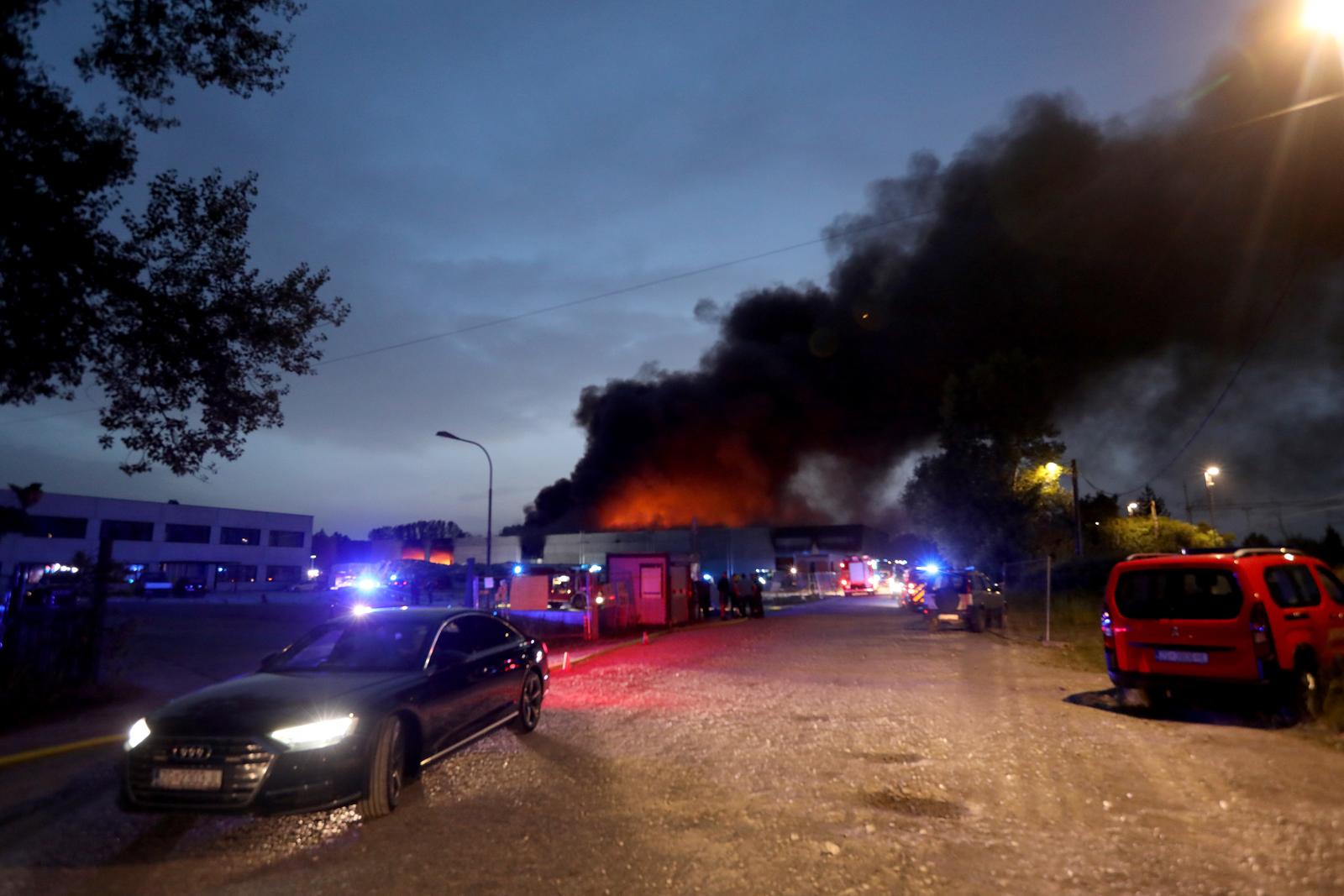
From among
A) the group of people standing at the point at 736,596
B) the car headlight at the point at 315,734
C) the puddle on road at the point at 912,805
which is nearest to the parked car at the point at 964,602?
the group of people standing at the point at 736,596

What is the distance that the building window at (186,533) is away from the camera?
61.8 metres

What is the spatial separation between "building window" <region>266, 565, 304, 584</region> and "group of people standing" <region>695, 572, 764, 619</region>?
173ft

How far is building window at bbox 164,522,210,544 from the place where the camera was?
6181cm

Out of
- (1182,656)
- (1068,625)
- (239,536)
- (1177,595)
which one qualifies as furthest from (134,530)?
(1182,656)

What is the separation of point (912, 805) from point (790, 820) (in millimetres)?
856

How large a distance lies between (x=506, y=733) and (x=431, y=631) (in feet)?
5.70

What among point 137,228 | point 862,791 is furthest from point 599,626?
point 862,791

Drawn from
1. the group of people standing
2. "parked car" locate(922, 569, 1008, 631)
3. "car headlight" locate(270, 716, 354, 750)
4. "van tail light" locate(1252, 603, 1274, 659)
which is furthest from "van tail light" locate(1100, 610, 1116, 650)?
the group of people standing

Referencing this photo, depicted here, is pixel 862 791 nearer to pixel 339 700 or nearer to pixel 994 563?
pixel 339 700

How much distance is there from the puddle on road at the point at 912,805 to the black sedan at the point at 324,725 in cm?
302

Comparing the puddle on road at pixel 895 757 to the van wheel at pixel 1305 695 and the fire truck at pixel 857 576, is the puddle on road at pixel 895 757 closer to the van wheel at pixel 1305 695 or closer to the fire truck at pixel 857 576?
the van wheel at pixel 1305 695

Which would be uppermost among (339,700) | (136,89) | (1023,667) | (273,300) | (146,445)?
(136,89)

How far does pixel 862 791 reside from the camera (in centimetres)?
567

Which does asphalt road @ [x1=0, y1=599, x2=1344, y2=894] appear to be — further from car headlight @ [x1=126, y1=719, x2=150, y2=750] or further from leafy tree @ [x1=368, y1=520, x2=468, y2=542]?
leafy tree @ [x1=368, y1=520, x2=468, y2=542]
